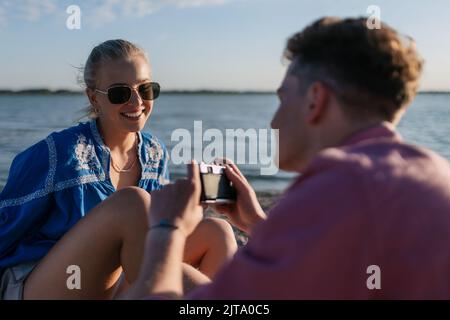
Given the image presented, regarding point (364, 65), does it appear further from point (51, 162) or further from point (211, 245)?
point (51, 162)

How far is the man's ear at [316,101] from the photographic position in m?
1.67

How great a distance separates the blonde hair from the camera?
3703mm

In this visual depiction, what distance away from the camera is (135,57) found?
3.74m

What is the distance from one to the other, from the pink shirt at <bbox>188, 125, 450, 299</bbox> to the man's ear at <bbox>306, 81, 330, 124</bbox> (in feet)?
0.57

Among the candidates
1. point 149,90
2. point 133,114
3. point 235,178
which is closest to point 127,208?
point 235,178

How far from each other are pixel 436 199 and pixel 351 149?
23cm

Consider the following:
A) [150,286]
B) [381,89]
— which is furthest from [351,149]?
[150,286]

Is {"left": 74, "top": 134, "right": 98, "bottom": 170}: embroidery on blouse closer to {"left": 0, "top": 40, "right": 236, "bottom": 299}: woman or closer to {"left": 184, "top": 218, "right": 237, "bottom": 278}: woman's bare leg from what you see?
{"left": 0, "top": 40, "right": 236, "bottom": 299}: woman

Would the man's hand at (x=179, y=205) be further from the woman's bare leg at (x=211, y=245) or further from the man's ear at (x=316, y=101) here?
the woman's bare leg at (x=211, y=245)

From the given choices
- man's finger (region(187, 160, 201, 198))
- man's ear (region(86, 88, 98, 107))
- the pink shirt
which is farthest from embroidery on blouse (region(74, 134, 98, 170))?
the pink shirt

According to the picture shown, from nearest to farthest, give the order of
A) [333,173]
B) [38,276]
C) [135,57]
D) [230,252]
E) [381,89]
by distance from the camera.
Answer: [333,173], [381,89], [38,276], [230,252], [135,57]

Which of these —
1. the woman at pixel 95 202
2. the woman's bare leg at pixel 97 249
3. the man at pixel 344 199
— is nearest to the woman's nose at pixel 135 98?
the woman at pixel 95 202

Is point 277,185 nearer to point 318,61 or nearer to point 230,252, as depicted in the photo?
point 230,252

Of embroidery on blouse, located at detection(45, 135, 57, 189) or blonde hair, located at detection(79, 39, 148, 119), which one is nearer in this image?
embroidery on blouse, located at detection(45, 135, 57, 189)
